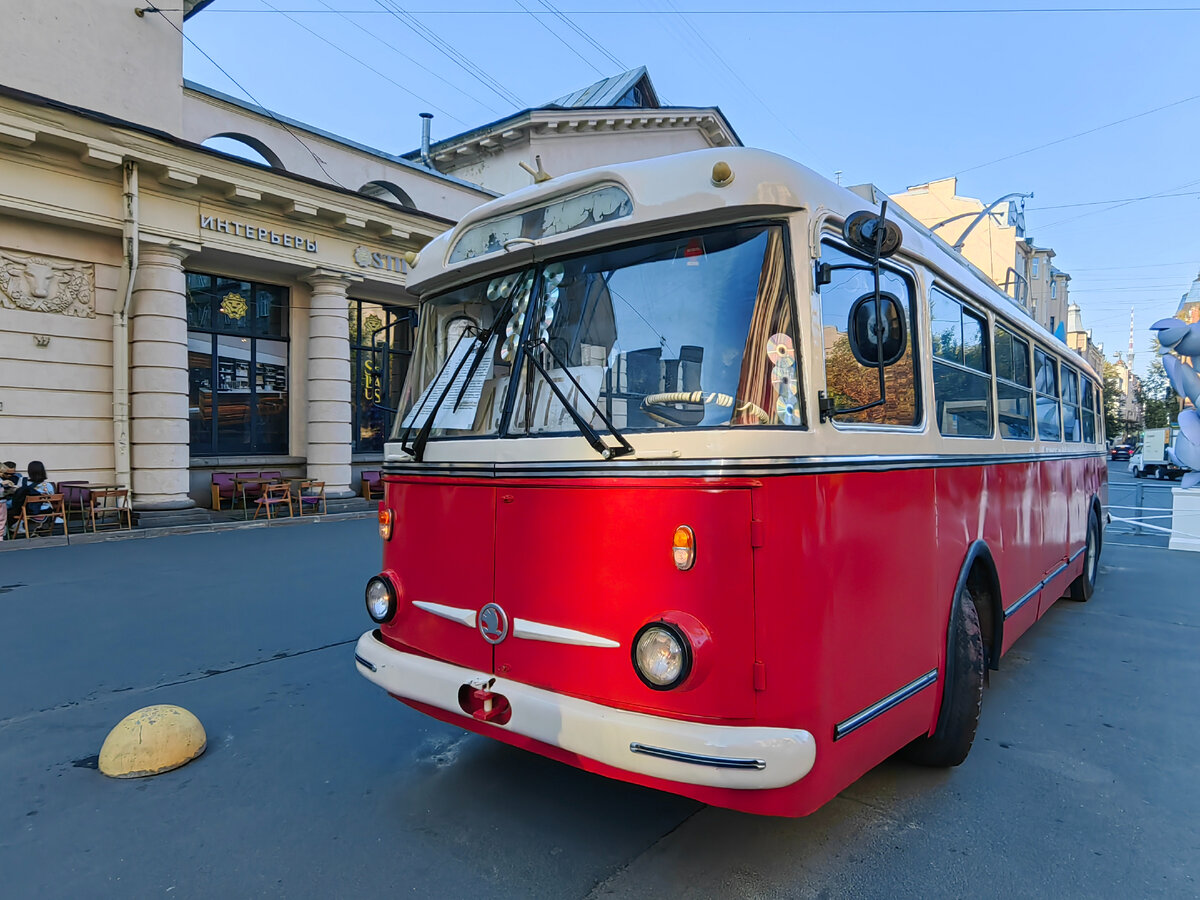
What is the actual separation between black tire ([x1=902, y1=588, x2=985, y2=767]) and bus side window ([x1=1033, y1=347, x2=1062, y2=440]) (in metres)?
2.80

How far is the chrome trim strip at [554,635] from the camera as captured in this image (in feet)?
9.27

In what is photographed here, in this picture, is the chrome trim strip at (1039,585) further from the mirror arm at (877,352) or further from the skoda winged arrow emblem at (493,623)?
the skoda winged arrow emblem at (493,623)

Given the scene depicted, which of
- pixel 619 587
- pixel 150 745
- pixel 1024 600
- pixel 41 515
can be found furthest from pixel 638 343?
pixel 41 515

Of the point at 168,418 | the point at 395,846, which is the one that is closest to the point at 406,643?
the point at 395,846

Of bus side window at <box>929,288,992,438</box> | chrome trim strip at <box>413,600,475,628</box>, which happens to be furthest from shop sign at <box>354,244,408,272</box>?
chrome trim strip at <box>413,600,475,628</box>

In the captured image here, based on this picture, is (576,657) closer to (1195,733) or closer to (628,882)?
(628,882)

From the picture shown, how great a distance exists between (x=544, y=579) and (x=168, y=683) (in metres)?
3.69

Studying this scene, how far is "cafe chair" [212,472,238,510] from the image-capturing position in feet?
48.0

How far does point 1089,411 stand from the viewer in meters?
8.91

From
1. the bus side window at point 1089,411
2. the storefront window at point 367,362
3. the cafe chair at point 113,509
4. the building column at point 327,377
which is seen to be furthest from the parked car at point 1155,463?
the cafe chair at point 113,509

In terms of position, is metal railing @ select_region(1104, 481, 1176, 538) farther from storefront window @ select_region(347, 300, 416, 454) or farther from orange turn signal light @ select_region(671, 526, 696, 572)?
storefront window @ select_region(347, 300, 416, 454)

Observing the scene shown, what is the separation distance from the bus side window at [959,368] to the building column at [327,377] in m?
13.9

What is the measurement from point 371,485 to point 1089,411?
14156mm

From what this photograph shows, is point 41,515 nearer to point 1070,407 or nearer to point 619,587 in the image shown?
point 619,587
